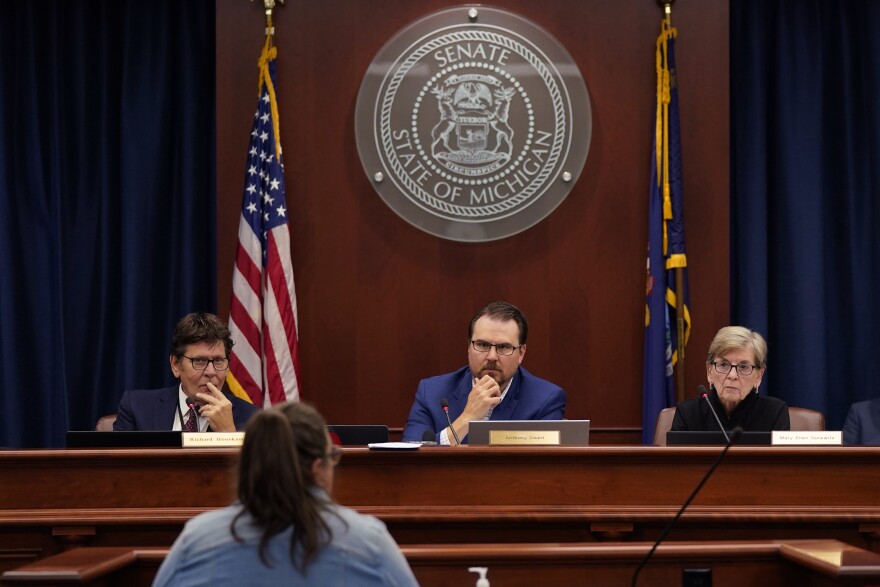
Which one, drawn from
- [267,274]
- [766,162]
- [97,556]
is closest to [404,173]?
[267,274]

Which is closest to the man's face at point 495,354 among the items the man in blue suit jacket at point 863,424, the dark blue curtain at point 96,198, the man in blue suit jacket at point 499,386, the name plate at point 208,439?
the man in blue suit jacket at point 499,386

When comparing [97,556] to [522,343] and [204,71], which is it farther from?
[204,71]

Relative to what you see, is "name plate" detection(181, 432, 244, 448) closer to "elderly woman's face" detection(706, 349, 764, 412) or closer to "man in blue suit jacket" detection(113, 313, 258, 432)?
"man in blue suit jacket" detection(113, 313, 258, 432)

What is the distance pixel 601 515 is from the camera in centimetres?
301

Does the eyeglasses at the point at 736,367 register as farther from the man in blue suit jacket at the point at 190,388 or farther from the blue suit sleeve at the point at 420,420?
the man in blue suit jacket at the point at 190,388

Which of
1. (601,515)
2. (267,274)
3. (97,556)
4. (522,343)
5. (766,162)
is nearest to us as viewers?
(97,556)

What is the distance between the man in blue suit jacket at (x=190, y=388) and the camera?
386cm

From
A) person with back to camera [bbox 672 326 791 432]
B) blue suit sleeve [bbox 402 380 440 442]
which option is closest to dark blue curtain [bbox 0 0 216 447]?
blue suit sleeve [bbox 402 380 440 442]

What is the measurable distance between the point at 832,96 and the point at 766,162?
0.49 m

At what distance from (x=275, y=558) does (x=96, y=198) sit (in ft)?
12.6

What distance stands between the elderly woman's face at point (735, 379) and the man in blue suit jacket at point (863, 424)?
609 mm

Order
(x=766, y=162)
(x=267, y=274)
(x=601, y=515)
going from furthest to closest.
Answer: (x=766, y=162) < (x=267, y=274) < (x=601, y=515)

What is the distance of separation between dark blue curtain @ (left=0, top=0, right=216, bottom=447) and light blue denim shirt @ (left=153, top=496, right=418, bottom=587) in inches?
133

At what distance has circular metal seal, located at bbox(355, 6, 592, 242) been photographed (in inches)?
186
